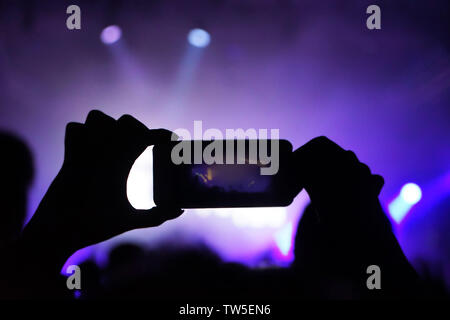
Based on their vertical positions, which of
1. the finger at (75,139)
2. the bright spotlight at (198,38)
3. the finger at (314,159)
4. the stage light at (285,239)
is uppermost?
the bright spotlight at (198,38)

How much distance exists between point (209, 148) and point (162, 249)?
2.19 ft

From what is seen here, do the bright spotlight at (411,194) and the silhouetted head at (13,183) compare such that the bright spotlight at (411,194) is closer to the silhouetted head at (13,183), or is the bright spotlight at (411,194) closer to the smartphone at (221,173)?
the smartphone at (221,173)

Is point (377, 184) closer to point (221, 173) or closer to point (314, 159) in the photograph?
point (314, 159)

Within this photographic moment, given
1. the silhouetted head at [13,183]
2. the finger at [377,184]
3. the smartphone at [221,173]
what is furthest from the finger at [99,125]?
the finger at [377,184]

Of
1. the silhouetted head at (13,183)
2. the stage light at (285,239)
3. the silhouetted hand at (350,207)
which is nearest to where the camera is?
the silhouetted hand at (350,207)

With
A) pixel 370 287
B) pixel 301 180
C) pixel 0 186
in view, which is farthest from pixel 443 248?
pixel 0 186

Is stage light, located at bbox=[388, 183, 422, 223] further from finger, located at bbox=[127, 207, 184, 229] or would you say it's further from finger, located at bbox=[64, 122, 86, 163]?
finger, located at bbox=[64, 122, 86, 163]

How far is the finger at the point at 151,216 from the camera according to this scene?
90 centimetres

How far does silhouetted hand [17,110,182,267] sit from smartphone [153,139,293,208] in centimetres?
6

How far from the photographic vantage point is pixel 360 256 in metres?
0.93

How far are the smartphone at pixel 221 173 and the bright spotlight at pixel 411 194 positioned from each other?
33.6 inches

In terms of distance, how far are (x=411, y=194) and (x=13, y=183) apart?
75.5 inches

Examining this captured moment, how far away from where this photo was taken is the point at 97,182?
91cm

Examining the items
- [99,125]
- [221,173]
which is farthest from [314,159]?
[99,125]
